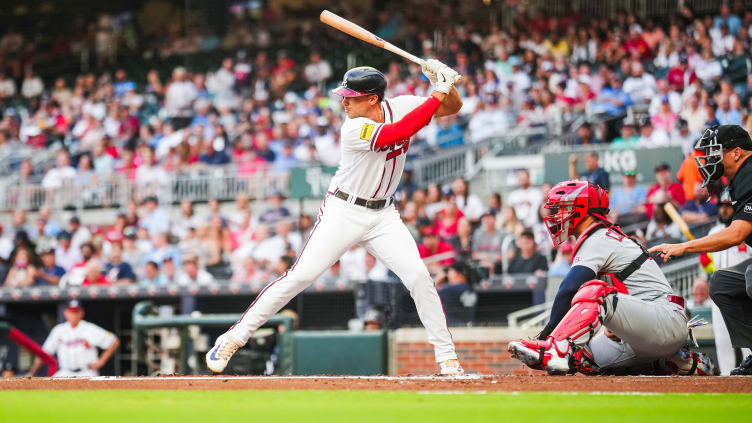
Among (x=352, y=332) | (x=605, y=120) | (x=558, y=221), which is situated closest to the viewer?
(x=558, y=221)

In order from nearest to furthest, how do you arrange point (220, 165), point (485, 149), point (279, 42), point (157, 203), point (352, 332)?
1. point (352, 332)
2. point (485, 149)
3. point (157, 203)
4. point (220, 165)
5. point (279, 42)

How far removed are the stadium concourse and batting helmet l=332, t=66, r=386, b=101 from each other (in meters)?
3.69

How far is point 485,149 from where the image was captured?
47.8 ft

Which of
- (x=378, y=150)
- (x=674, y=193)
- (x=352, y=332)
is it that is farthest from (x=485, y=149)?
(x=378, y=150)

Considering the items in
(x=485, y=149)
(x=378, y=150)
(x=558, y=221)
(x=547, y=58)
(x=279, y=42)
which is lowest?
(x=558, y=221)

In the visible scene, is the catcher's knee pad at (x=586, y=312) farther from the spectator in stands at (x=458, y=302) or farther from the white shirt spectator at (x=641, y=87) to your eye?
the white shirt spectator at (x=641, y=87)

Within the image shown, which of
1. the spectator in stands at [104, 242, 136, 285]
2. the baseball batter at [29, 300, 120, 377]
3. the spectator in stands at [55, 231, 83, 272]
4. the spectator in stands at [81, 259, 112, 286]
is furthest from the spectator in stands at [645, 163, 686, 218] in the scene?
the spectator in stands at [55, 231, 83, 272]

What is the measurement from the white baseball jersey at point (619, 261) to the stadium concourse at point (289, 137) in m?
2.68

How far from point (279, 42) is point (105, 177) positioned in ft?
20.9

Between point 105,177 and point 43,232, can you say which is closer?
point 43,232

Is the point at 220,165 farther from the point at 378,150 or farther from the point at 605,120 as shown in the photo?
the point at 378,150

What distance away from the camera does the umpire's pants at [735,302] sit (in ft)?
20.8

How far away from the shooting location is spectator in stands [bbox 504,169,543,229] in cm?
1202

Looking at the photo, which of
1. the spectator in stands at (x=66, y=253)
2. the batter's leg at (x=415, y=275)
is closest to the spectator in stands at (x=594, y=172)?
the batter's leg at (x=415, y=275)
